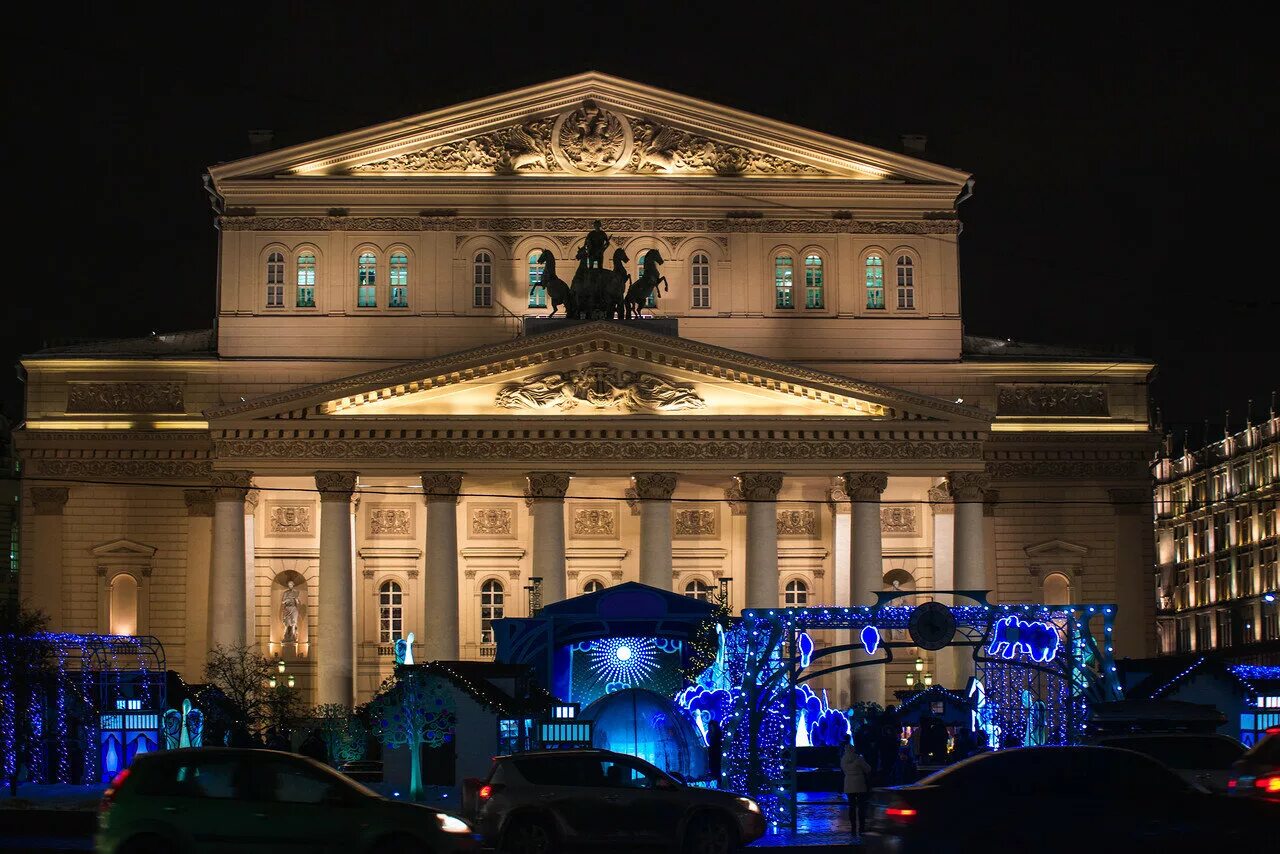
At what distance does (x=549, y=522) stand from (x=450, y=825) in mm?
35461

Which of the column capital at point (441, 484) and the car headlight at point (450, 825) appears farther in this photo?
the column capital at point (441, 484)

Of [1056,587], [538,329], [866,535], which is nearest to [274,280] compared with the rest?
[538,329]

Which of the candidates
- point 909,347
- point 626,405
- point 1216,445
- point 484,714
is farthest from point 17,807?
point 1216,445

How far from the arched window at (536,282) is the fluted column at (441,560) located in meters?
8.60

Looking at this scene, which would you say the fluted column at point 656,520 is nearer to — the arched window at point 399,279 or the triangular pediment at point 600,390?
the triangular pediment at point 600,390

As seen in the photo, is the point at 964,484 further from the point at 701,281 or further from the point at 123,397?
the point at 123,397

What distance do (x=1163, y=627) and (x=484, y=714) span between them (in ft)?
292

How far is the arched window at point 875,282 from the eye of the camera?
70.0m

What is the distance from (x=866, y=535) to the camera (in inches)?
2457

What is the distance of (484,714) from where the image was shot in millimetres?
43031

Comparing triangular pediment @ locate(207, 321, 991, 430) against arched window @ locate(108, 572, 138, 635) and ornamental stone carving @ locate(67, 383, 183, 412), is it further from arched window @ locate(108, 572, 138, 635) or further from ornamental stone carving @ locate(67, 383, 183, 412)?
arched window @ locate(108, 572, 138, 635)

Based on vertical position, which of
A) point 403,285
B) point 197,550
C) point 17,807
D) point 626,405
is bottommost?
point 17,807

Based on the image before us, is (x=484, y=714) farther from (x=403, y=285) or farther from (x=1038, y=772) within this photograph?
(x=403, y=285)

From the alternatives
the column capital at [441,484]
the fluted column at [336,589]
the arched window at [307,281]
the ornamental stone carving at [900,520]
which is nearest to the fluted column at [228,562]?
the fluted column at [336,589]
